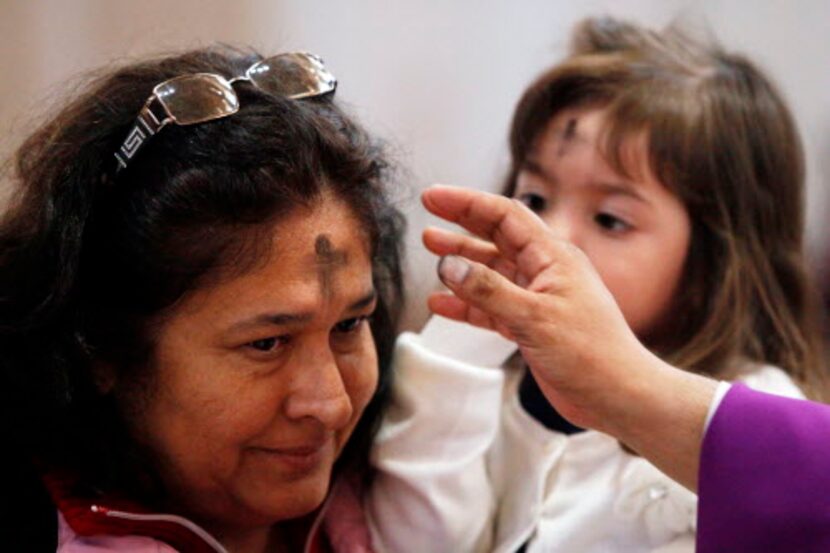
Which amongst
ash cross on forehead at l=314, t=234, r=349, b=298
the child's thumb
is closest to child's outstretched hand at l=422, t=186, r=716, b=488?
the child's thumb

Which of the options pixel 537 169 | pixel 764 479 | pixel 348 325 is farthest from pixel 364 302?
pixel 537 169

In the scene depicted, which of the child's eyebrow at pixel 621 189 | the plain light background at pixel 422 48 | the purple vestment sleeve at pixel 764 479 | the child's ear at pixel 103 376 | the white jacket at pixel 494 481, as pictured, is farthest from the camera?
the plain light background at pixel 422 48

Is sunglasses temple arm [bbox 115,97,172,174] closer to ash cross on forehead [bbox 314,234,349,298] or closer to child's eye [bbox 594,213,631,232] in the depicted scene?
ash cross on forehead [bbox 314,234,349,298]

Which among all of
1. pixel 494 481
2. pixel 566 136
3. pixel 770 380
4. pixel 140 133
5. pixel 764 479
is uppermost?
pixel 140 133

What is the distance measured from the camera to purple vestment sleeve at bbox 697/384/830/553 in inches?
35.4

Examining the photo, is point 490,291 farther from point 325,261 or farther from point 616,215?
point 616,215

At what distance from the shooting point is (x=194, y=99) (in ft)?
3.18

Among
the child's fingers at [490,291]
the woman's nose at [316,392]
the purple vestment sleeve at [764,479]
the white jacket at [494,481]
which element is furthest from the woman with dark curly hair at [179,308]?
the purple vestment sleeve at [764,479]

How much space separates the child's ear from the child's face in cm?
66

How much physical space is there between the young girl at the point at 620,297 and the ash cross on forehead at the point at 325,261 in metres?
0.28

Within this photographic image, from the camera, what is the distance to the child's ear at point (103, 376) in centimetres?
101

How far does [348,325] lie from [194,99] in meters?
0.28

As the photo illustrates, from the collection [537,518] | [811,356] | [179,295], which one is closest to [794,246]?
[811,356]

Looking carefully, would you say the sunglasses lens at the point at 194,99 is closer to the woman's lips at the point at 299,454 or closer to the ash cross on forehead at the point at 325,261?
the ash cross on forehead at the point at 325,261
